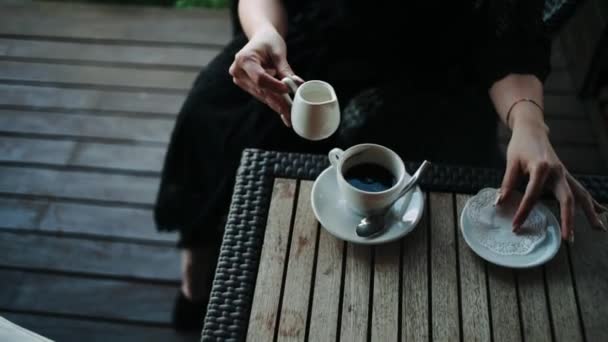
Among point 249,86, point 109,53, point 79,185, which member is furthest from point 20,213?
point 249,86

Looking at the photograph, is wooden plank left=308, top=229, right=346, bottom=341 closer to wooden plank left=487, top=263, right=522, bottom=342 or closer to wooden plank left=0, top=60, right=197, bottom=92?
wooden plank left=487, top=263, right=522, bottom=342

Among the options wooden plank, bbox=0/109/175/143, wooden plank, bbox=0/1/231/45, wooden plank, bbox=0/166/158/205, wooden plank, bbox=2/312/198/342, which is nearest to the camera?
wooden plank, bbox=2/312/198/342

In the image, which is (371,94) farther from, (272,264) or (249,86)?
(272,264)

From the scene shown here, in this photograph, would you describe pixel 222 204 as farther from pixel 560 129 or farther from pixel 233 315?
pixel 560 129

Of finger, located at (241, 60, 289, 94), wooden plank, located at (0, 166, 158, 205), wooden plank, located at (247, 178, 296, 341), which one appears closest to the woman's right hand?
finger, located at (241, 60, 289, 94)

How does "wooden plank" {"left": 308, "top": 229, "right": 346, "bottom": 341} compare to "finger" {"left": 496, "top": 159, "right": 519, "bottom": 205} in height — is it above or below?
below

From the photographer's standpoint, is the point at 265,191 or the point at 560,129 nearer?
the point at 265,191

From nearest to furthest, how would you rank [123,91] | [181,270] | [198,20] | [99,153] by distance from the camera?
[181,270] → [99,153] → [123,91] → [198,20]

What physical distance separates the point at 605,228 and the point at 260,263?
22.8 inches

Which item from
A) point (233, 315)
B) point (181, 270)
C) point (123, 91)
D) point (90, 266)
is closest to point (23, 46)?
point (123, 91)

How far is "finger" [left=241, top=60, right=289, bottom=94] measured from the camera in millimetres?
999

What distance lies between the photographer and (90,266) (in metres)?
1.74

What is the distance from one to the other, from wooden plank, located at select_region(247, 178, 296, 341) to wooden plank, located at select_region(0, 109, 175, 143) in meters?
1.13

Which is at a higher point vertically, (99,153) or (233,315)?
(233,315)
